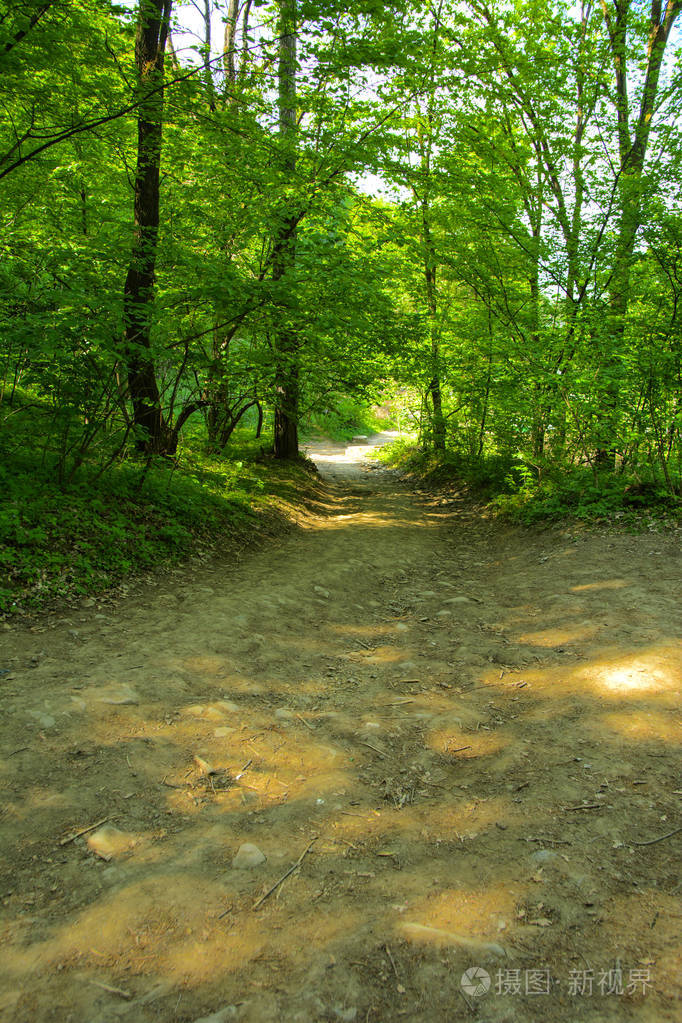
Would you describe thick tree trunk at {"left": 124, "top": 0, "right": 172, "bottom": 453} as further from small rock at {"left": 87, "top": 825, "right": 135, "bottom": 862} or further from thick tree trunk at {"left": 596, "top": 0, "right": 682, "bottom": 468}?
thick tree trunk at {"left": 596, "top": 0, "right": 682, "bottom": 468}

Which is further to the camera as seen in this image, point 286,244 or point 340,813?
point 286,244

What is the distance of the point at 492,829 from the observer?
8.12 ft

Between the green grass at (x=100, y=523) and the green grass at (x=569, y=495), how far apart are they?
442 cm

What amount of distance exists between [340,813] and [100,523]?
4.11 m

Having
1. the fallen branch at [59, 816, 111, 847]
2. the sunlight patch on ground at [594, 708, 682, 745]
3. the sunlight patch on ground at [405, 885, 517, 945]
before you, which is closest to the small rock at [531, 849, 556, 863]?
→ the sunlight patch on ground at [405, 885, 517, 945]

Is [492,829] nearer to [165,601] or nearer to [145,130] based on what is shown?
[165,601]

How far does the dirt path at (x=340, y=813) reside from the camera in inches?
67.6

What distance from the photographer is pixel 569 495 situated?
8.82m

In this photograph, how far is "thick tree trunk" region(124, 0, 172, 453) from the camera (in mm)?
5852

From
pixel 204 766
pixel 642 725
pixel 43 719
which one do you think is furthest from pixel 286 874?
pixel 642 725

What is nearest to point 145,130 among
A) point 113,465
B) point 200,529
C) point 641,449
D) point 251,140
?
point 251,140

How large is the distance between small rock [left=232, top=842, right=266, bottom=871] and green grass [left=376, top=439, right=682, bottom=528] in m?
6.61

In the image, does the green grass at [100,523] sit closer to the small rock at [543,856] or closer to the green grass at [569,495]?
the small rock at [543,856]

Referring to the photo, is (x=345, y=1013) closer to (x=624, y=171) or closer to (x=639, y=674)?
(x=639, y=674)
